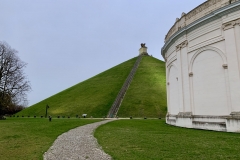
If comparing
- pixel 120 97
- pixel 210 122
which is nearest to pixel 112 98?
pixel 120 97

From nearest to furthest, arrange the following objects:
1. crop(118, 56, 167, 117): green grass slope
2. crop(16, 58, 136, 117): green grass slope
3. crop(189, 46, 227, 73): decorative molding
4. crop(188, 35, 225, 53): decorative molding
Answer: crop(189, 46, 227, 73): decorative molding
crop(188, 35, 225, 53): decorative molding
crop(118, 56, 167, 117): green grass slope
crop(16, 58, 136, 117): green grass slope

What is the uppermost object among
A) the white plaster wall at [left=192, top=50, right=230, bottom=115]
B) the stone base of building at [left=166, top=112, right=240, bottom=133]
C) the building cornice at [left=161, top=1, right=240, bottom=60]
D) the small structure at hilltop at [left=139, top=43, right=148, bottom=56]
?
the small structure at hilltop at [left=139, top=43, right=148, bottom=56]

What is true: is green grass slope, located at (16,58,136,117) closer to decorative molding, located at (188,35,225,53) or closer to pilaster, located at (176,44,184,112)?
pilaster, located at (176,44,184,112)

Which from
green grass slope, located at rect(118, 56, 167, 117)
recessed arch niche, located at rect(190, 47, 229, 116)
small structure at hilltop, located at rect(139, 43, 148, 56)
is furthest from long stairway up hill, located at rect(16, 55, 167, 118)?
recessed arch niche, located at rect(190, 47, 229, 116)

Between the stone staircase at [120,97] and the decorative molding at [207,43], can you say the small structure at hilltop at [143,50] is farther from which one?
the decorative molding at [207,43]

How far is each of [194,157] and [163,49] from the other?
60.0 ft

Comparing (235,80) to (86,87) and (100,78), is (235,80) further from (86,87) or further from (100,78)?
(100,78)

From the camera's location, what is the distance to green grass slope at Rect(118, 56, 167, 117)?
40.4 m

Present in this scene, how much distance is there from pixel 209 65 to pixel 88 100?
113ft

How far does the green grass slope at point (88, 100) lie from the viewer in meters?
42.7

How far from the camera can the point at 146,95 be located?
4753 cm

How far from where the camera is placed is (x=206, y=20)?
1644 centimetres

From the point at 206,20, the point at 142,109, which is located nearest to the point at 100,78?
the point at 142,109

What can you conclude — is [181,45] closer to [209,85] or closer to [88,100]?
[209,85]
